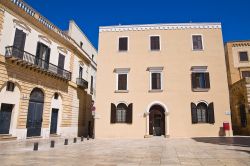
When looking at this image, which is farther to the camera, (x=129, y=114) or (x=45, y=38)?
(x=45, y=38)

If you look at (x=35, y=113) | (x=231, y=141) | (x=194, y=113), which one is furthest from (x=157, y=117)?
(x=35, y=113)

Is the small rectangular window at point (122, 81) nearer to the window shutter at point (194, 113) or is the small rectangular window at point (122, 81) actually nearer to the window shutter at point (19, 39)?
the window shutter at point (194, 113)

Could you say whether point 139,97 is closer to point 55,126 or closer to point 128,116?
point 128,116

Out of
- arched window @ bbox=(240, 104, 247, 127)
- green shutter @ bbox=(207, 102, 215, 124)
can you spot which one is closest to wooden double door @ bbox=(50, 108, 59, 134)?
green shutter @ bbox=(207, 102, 215, 124)

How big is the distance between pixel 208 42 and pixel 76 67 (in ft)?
48.1

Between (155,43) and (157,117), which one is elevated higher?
(155,43)

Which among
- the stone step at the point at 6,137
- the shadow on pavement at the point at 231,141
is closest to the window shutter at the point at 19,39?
the stone step at the point at 6,137

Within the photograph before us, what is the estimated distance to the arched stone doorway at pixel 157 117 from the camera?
63.3ft

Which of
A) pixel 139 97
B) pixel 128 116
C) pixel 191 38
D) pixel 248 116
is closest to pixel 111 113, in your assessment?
pixel 128 116

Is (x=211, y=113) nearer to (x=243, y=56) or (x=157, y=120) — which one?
(x=157, y=120)

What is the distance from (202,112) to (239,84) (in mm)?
6346

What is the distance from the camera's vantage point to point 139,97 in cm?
1980

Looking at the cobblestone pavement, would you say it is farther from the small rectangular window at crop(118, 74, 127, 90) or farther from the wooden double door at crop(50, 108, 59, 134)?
the small rectangular window at crop(118, 74, 127, 90)

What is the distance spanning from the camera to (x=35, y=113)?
18.1m
